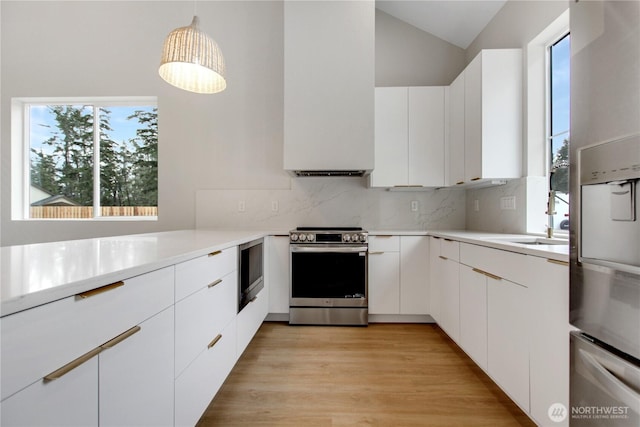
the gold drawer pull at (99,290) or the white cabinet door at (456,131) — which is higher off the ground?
the white cabinet door at (456,131)

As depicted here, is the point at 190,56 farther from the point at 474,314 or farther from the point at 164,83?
the point at 474,314

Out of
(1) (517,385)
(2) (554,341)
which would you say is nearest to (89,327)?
(2) (554,341)

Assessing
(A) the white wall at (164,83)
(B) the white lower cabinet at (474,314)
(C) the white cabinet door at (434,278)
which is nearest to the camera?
(B) the white lower cabinet at (474,314)

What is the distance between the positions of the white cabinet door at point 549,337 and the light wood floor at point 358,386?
1.09ft

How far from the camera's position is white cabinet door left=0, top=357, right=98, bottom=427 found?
0.47 m

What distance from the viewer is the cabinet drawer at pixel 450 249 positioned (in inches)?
77.3

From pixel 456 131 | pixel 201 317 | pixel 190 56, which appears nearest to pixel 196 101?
pixel 190 56

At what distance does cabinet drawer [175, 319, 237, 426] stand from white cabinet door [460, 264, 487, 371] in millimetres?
1464

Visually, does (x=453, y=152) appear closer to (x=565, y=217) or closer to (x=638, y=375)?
(x=565, y=217)

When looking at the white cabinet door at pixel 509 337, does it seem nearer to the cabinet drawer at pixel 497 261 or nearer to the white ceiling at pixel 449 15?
the cabinet drawer at pixel 497 261

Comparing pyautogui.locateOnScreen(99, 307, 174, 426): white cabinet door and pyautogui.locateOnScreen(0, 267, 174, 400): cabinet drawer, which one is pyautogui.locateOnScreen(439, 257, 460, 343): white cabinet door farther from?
pyautogui.locateOnScreen(0, 267, 174, 400): cabinet drawer

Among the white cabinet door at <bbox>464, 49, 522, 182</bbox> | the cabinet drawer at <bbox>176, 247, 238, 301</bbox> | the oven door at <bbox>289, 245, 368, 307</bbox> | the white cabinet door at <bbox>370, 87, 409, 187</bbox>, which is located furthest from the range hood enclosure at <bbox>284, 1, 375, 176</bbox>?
the cabinet drawer at <bbox>176, 247, 238, 301</bbox>

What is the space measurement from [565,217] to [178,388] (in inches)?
92.2

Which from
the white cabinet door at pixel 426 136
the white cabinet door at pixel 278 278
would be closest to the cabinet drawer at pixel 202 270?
the white cabinet door at pixel 278 278
